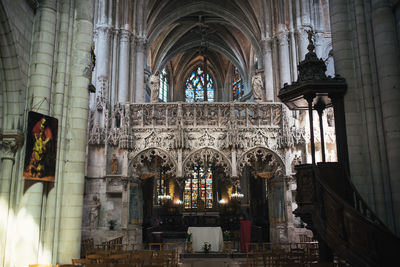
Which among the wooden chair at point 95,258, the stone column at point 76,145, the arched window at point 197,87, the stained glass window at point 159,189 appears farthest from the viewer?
the arched window at point 197,87

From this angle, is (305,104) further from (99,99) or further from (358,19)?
(99,99)

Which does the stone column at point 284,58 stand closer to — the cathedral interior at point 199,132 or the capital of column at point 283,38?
the capital of column at point 283,38

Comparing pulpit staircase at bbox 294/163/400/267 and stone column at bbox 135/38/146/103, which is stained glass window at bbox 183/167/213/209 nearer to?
stone column at bbox 135/38/146/103

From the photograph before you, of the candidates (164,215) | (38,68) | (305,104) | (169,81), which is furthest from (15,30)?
(169,81)

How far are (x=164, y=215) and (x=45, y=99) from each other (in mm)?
21259

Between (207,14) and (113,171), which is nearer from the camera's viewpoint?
(113,171)

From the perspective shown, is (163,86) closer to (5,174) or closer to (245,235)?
(245,235)

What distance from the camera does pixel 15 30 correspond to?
28.7 feet

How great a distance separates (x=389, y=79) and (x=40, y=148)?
8.66 meters

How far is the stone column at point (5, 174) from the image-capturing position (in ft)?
27.1

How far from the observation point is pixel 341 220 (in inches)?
284

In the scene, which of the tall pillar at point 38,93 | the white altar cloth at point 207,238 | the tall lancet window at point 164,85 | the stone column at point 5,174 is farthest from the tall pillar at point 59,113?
the tall lancet window at point 164,85

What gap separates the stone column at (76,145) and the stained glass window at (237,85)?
27653 mm

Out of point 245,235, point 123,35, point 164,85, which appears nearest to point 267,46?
point 123,35
